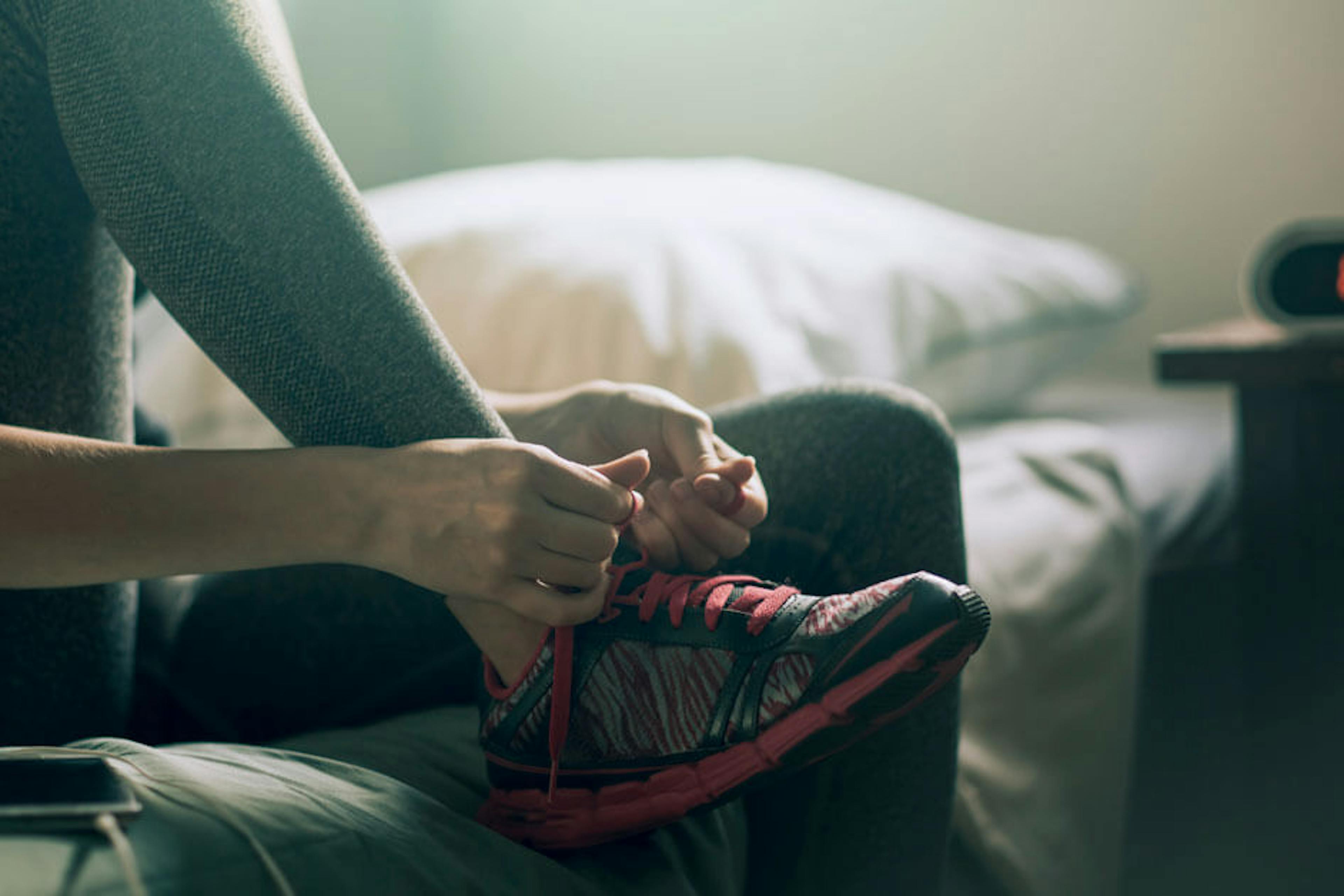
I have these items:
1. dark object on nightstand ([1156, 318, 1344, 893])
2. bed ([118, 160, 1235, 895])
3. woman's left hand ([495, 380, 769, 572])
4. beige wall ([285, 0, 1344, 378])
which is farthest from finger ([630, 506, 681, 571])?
beige wall ([285, 0, 1344, 378])

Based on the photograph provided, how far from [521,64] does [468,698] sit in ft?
4.60

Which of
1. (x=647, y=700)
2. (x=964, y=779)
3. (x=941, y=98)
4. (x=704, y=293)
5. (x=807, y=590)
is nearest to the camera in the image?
(x=647, y=700)

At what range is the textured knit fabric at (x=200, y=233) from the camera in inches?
19.8

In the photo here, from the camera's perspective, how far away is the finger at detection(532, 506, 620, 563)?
0.49 meters

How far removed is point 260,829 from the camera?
1.33ft

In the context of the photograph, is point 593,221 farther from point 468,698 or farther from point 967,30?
point 967,30

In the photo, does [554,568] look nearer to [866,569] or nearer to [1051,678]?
[866,569]

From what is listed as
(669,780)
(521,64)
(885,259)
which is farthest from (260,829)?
(521,64)

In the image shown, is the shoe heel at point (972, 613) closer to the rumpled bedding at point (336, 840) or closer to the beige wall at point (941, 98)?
the rumpled bedding at point (336, 840)

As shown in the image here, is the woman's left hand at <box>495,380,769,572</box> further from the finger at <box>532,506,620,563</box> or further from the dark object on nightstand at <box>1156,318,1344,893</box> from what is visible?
the dark object on nightstand at <box>1156,318,1344,893</box>

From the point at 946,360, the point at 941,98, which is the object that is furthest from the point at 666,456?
the point at 941,98

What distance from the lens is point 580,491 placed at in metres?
0.50

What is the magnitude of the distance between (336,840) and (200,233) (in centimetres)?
25

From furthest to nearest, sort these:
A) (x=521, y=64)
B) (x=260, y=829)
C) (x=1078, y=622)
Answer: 1. (x=521, y=64)
2. (x=1078, y=622)
3. (x=260, y=829)
